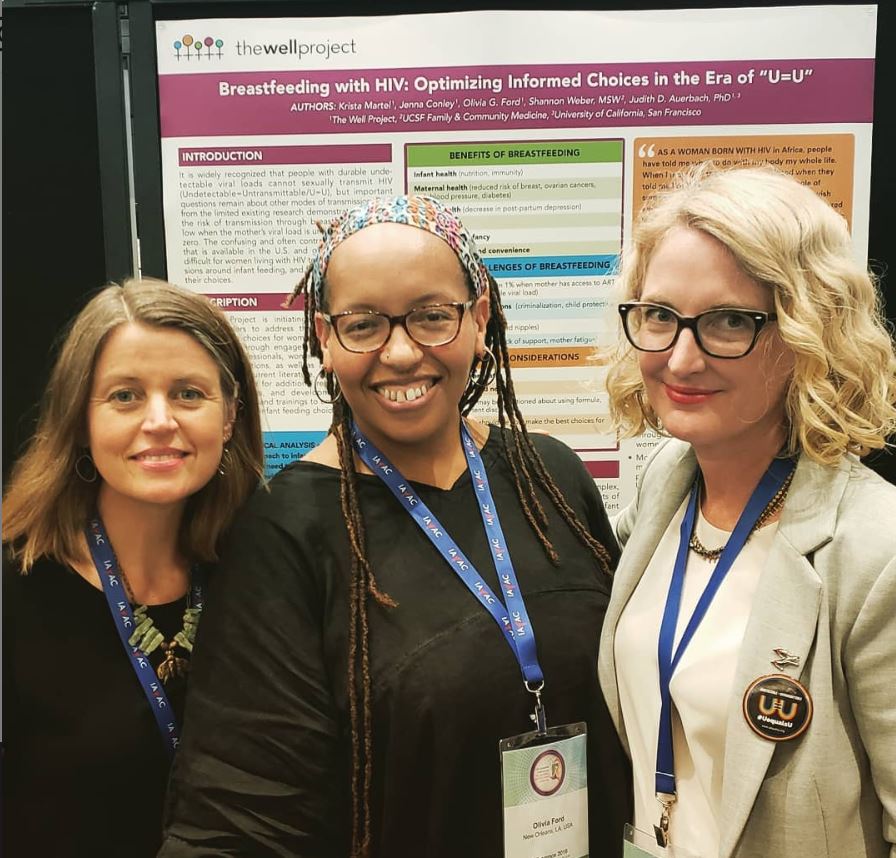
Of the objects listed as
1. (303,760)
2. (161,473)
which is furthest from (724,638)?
(161,473)

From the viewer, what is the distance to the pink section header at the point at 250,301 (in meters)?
2.23

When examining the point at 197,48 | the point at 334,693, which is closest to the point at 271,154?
the point at 197,48

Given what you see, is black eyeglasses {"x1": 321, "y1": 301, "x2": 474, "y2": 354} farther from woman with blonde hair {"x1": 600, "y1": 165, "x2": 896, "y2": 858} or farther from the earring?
the earring

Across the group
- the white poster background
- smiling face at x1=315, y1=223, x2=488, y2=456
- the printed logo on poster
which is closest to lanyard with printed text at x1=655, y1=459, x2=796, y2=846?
smiling face at x1=315, y1=223, x2=488, y2=456

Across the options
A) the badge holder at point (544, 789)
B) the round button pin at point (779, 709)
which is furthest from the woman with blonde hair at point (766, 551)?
the badge holder at point (544, 789)

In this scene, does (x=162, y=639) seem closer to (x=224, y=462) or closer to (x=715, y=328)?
(x=224, y=462)

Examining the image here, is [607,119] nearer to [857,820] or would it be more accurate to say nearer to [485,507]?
[485,507]

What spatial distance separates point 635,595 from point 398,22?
1.56 m

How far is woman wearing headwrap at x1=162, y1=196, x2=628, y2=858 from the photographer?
135 cm

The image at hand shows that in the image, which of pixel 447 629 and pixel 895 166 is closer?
pixel 447 629

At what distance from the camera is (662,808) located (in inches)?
54.6

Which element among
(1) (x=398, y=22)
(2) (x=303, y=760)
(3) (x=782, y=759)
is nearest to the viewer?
(3) (x=782, y=759)

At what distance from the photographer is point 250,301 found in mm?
2234

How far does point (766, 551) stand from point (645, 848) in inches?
22.0
